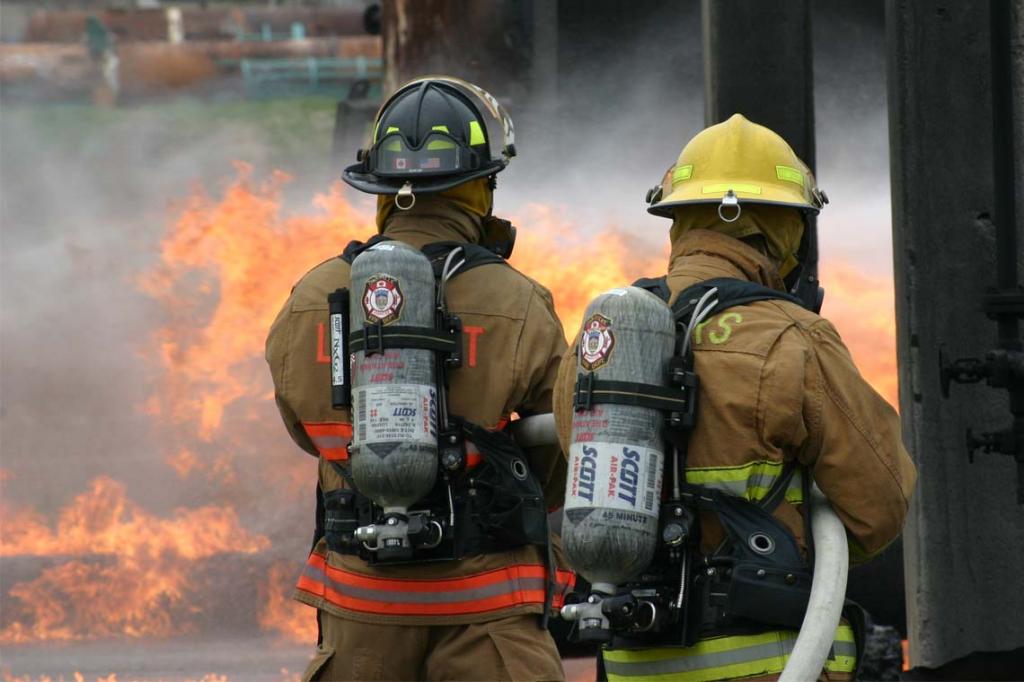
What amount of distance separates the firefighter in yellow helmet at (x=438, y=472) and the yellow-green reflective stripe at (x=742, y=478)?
0.81m

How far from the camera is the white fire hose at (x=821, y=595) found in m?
2.88

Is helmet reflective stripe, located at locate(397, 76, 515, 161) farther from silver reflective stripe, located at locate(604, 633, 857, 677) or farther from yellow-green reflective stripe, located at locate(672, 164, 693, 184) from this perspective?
silver reflective stripe, located at locate(604, 633, 857, 677)

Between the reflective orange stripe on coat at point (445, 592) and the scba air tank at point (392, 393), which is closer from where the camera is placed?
the scba air tank at point (392, 393)

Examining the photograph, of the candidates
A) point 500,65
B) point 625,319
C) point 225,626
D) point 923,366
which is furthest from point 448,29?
point 625,319

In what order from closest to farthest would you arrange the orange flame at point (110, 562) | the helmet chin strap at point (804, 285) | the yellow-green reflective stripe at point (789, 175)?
the yellow-green reflective stripe at point (789, 175), the helmet chin strap at point (804, 285), the orange flame at point (110, 562)

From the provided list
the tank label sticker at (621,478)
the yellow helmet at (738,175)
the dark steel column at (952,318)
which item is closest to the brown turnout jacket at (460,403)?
the yellow helmet at (738,175)

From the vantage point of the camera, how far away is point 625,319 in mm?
2957

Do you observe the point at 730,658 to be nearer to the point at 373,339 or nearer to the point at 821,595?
the point at 821,595

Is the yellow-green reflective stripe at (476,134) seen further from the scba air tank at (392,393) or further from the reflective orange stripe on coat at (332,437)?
the reflective orange stripe on coat at (332,437)

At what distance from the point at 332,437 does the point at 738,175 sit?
117 cm

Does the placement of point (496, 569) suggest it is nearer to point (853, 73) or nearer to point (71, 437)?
point (853, 73)

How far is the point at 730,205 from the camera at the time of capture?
3205mm

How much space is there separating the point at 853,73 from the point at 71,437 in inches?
220

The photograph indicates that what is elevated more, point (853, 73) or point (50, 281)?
point (853, 73)
